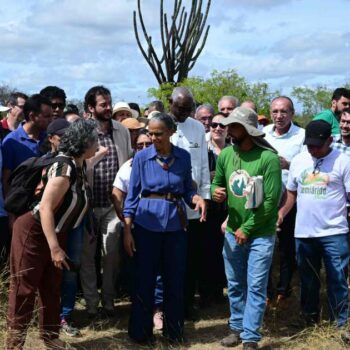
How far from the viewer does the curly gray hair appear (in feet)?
15.8

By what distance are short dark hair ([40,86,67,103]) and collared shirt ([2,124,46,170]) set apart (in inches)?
40.7

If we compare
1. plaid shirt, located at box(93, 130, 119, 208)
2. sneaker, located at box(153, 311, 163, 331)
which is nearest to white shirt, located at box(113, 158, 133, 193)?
plaid shirt, located at box(93, 130, 119, 208)

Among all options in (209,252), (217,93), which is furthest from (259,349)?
(217,93)

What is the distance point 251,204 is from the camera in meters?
5.18

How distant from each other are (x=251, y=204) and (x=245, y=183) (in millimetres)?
197

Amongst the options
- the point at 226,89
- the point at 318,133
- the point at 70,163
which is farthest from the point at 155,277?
the point at 226,89

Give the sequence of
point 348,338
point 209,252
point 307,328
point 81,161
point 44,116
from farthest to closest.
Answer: point 209,252 → point 44,116 → point 307,328 → point 348,338 → point 81,161

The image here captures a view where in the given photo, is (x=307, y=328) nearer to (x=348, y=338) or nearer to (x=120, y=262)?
(x=348, y=338)

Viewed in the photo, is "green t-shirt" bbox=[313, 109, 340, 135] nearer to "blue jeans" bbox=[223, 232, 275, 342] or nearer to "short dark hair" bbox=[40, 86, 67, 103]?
"blue jeans" bbox=[223, 232, 275, 342]

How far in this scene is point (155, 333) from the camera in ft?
19.3

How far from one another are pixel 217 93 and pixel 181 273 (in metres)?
11.5

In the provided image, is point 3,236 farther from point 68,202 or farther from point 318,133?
point 318,133

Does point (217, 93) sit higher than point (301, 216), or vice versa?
point (217, 93)

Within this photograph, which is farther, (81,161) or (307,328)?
(307,328)
